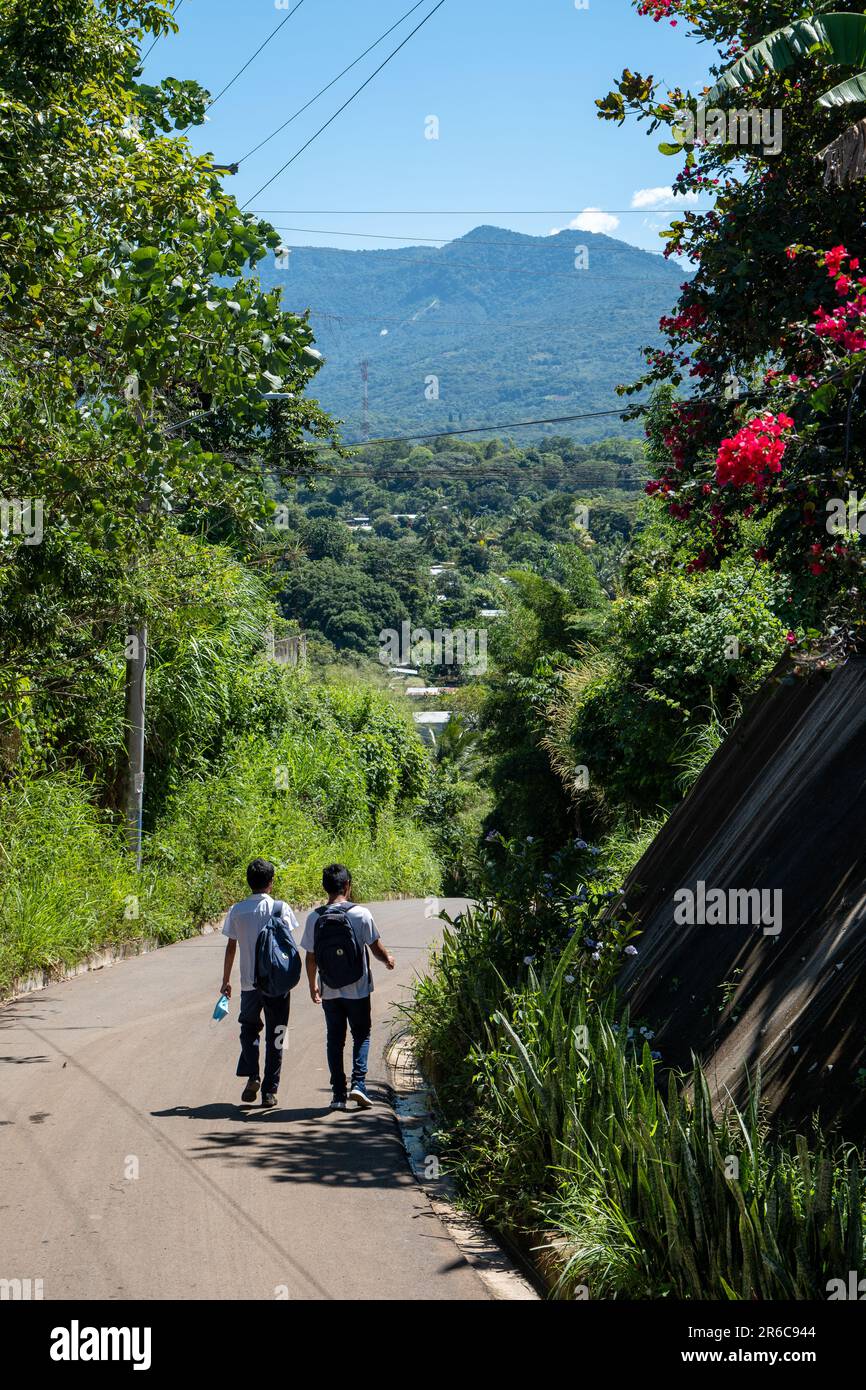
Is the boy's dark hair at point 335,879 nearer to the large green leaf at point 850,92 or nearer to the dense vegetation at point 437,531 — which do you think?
the large green leaf at point 850,92

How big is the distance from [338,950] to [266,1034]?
747 mm

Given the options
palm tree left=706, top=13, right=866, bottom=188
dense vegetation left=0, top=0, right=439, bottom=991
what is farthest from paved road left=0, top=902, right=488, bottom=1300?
palm tree left=706, top=13, right=866, bottom=188

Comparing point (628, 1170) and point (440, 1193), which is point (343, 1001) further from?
point (628, 1170)

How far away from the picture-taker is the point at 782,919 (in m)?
6.68

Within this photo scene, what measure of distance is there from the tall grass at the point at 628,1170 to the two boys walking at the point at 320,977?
89 centimetres

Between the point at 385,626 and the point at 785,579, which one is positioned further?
the point at 385,626

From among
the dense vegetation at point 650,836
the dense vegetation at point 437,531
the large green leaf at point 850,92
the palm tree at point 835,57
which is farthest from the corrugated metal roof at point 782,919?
the dense vegetation at point 437,531

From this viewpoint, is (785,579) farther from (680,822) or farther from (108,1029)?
(108,1029)

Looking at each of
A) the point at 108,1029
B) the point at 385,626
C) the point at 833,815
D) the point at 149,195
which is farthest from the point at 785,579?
the point at 385,626

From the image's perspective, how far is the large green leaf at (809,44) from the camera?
741cm

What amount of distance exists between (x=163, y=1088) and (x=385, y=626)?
57.8m

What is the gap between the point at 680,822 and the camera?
8.95m

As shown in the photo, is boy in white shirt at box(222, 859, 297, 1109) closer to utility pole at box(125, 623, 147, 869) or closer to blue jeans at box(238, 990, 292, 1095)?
blue jeans at box(238, 990, 292, 1095)

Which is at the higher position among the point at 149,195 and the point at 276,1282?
the point at 149,195
